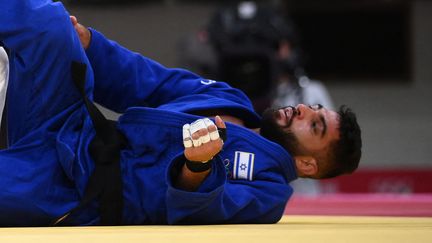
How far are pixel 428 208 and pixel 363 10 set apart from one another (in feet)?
14.8

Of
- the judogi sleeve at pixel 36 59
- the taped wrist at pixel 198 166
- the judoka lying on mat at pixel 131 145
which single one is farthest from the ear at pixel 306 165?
the judogi sleeve at pixel 36 59

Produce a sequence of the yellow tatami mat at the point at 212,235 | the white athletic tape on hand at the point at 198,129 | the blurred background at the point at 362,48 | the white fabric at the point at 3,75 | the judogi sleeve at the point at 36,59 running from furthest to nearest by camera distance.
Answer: the blurred background at the point at 362,48 < the white fabric at the point at 3,75 < the judogi sleeve at the point at 36,59 < the white athletic tape on hand at the point at 198,129 < the yellow tatami mat at the point at 212,235

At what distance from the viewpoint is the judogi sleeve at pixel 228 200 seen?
262 cm

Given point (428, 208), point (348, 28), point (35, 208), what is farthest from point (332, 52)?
point (35, 208)

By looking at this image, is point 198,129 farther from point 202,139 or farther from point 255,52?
point 255,52

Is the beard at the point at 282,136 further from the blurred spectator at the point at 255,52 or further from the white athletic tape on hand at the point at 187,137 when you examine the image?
the blurred spectator at the point at 255,52

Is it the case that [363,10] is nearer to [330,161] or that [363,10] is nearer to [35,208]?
[330,161]

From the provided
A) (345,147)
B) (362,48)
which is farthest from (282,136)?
(362,48)

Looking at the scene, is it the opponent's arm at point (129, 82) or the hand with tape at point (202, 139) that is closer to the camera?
the hand with tape at point (202, 139)

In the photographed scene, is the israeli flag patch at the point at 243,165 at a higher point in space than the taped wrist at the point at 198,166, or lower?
lower

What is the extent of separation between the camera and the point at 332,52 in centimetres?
849

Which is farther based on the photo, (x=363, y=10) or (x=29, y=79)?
(x=363, y=10)

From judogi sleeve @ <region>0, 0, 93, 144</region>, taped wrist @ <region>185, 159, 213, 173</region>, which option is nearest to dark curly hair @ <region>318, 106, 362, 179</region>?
taped wrist @ <region>185, 159, 213, 173</region>

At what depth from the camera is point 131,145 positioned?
2.84 metres
